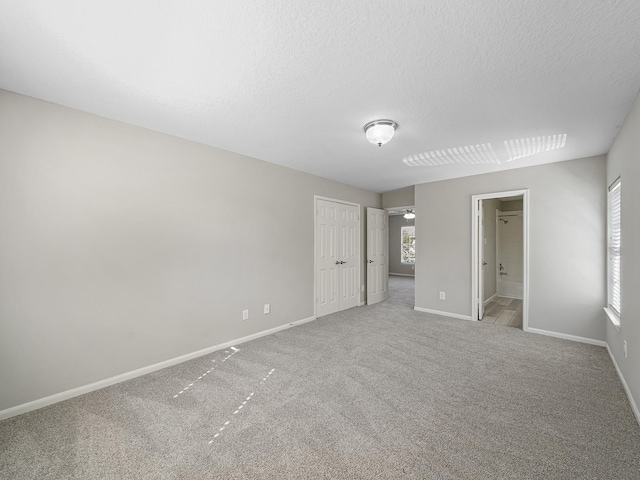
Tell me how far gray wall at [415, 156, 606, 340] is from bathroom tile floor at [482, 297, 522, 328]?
433mm

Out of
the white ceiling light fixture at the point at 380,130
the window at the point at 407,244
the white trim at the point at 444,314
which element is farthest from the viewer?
the window at the point at 407,244

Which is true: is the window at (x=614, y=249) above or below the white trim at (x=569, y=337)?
above

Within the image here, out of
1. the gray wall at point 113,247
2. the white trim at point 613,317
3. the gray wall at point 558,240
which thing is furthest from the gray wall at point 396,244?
the gray wall at point 113,247

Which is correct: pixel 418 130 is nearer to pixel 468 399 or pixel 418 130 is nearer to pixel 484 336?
pixel 468 399

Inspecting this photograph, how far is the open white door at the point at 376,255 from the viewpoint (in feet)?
18.6

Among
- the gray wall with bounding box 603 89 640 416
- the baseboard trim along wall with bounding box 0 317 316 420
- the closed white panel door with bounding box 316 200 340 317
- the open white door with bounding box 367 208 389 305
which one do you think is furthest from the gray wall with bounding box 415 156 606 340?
the baseboard trim along wall with bounding box 0 317 316 420

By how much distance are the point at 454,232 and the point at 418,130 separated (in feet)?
8.32

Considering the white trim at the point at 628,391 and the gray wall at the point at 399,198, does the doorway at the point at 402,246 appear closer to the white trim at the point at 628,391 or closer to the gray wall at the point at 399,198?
the gray wall at the point at 399,198

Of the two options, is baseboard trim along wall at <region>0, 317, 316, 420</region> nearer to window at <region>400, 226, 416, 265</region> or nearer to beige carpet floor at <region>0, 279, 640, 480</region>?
beige carpet floor at <region>0, 279, 640, 480</region>

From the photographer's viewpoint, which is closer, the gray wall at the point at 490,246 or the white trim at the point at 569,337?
the white trim at the point at 569,337

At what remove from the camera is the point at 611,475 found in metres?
1.53

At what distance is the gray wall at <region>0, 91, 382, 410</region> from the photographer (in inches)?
82.9

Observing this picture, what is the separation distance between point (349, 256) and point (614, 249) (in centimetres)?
347

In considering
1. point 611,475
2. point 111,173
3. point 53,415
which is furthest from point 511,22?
point 53,415
